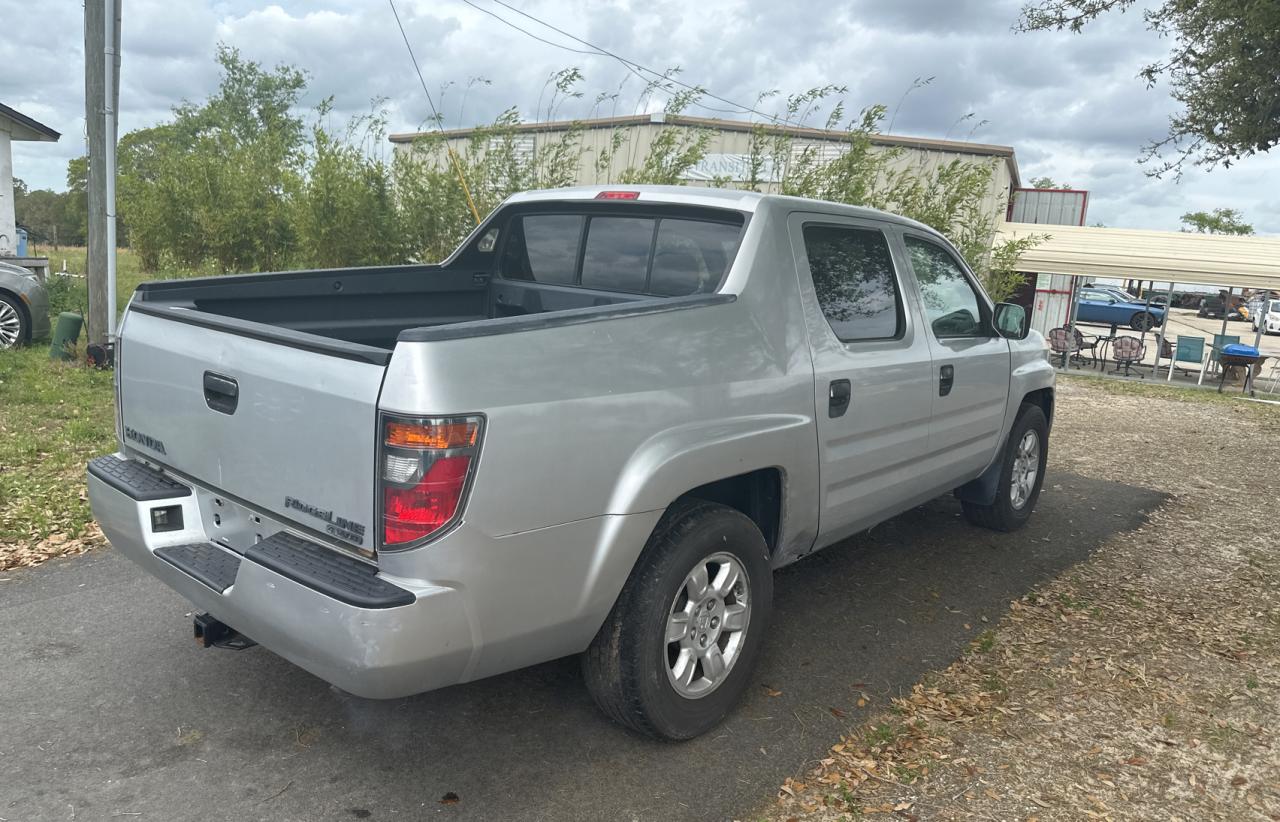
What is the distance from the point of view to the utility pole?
29.7 feet

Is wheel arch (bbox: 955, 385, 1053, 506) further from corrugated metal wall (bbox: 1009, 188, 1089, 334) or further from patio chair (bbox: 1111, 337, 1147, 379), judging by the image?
corrugated metal wall (bbox: 1009, 188, 1089, 334)

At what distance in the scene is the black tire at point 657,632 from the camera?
299 centimetres

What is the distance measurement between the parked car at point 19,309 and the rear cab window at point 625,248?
29.3 feet

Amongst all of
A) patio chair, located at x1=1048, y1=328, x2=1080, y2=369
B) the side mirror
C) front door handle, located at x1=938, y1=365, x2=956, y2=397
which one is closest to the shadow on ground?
front door handle, located at x1=938, y1=365, x2=956, y2=397

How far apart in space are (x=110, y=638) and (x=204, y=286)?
5.11 ft

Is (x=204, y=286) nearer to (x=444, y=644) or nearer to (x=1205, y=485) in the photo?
(x=444, y=644)

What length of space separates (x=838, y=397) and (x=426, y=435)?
189 cm

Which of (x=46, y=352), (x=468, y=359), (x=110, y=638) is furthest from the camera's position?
(x=46, y=352)

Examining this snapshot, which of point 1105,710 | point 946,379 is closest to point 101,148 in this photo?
point 946,379

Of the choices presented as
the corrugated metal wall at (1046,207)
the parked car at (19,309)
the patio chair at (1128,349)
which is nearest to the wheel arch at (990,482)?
the parked car at (19,309)

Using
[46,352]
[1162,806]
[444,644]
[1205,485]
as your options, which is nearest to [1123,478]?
[1205,485]

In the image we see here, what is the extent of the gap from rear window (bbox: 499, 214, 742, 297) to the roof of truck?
80 mm

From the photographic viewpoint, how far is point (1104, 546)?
5.93 m

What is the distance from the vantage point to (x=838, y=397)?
146 inches
